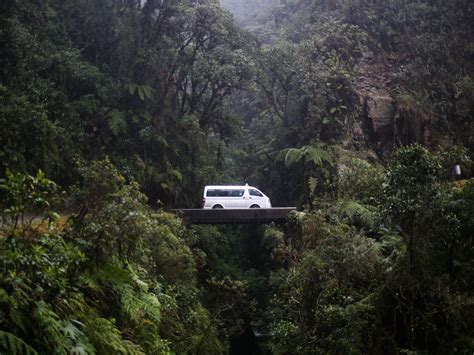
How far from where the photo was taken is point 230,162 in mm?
27812

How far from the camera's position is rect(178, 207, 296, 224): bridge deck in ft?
57.3

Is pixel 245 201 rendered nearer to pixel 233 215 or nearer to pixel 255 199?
pixel 255 199

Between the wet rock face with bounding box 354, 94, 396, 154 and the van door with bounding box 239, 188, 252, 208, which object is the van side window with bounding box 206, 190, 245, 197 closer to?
the van door with bounding box 239, 188, 252, 208

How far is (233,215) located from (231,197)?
410 cm

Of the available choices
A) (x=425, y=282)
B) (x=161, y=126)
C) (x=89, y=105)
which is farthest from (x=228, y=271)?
(x=425, y=282)

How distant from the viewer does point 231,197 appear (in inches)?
865

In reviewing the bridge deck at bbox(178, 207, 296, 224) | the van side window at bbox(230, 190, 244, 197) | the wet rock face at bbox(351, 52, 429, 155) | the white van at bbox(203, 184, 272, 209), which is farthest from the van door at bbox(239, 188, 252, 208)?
the wet rock face at bbox(351, 52, 429, 155)

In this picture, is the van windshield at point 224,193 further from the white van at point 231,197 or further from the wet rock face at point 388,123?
the wet rock face at point 388,123

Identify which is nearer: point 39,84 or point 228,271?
point 39,84

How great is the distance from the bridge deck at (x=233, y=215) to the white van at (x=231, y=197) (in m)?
3.71

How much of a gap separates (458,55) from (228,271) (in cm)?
1559

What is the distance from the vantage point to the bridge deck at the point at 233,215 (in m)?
17.5

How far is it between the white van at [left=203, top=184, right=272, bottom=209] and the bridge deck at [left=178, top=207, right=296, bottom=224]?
3.71 m

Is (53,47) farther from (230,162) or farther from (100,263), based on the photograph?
(100,263)
